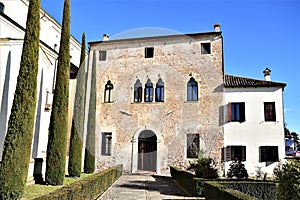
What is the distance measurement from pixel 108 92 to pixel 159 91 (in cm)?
415

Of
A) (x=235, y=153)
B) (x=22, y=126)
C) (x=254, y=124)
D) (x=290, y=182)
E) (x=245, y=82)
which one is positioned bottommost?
(x=235, y=153)

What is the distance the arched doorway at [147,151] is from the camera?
19.1 metres

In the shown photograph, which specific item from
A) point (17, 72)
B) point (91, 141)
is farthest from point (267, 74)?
point (17, 72)

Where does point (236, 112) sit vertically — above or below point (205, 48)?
below

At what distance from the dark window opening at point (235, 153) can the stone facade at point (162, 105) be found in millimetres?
535

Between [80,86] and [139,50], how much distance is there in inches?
276

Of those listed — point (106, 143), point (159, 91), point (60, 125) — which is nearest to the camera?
point (60, 125)

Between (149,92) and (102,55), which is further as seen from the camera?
(102,55)

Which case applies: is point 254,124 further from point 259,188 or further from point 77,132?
point 77,132

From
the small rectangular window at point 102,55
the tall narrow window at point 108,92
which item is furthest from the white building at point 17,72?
the tall narrow window at point 108,92

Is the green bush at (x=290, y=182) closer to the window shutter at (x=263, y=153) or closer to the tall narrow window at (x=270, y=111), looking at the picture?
the window shutter at (x=263, y=153)

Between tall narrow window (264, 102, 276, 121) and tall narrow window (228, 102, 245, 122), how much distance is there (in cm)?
150

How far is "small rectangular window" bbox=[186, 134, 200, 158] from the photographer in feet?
59.0

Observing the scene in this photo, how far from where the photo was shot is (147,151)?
1927 cm
